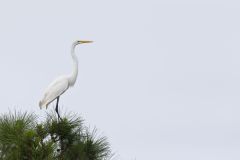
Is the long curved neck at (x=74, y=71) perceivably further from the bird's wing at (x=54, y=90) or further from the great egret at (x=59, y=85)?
the bird's wing at (x=54, y=90)

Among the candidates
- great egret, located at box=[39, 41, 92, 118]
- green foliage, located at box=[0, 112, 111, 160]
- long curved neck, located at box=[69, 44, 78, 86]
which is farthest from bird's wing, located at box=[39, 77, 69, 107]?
green foliage, located at box=[0, 112, 111, 160]

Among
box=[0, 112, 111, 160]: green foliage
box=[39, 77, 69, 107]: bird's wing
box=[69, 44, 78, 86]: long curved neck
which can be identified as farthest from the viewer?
box=[69, 44, 78, 86]: long curved neck

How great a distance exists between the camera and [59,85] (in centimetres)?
1811

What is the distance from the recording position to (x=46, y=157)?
11.7 metres

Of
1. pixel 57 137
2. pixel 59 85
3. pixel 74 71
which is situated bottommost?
pixel 57 137

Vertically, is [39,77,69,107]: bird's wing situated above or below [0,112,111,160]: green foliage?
above

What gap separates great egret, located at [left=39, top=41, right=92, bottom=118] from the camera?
57.7ft

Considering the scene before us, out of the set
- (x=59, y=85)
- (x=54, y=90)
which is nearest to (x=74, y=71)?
(x=59, y=85)

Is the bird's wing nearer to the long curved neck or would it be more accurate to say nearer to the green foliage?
the long curved neck

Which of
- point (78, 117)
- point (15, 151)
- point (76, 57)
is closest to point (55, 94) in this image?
point (76, 57)

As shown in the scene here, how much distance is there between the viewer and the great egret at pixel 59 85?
57.7ft

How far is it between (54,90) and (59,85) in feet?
0.97

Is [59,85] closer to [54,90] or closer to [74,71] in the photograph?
[54,90]

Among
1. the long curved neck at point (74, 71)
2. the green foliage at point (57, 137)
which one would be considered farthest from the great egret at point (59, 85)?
the green foliage at point (57, 137)
